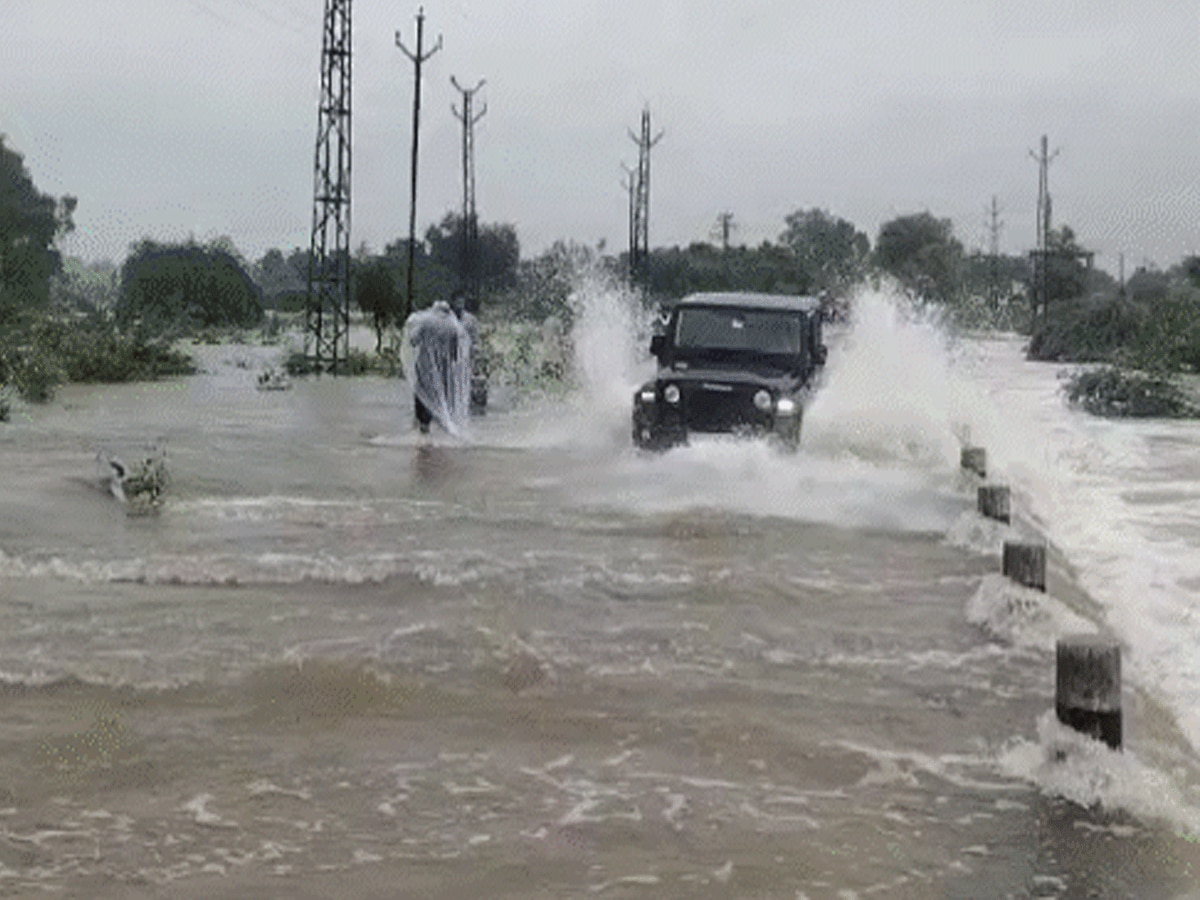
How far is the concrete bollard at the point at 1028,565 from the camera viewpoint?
10078 millimetres

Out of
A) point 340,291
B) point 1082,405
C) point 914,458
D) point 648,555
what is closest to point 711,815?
point 648,555

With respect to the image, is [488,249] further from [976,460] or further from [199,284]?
[976,460]

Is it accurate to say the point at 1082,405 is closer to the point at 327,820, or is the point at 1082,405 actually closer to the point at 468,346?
the point at 468,346

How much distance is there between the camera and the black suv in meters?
16.9

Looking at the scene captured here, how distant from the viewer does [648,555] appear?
12.6 metres

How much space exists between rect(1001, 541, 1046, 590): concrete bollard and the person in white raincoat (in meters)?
11.9

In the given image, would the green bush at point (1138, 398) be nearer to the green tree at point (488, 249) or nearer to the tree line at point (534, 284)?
the tree line at point (534, 284)

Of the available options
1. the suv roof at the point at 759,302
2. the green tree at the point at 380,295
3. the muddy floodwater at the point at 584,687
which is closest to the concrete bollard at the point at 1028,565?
the muddy floodwater at the point at 584,687

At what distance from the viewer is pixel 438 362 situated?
21.1 m

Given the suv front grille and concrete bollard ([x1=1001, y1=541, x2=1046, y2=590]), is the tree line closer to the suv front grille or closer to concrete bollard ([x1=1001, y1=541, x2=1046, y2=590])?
the suv front grille

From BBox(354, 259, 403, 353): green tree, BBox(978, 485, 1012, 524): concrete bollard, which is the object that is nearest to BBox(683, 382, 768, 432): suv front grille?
BBox(978, 485, 1012, 524): concrete bollard

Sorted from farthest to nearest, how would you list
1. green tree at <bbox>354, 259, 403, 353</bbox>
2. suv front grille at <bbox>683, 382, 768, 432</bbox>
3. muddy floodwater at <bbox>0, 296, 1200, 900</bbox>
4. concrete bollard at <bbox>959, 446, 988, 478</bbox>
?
green tree at <bbox>354, 259, 403, 353</bbox> < concrete bollard at <bbox>959, 446, 988, 478</bbox> < suv front grille at <bbox>683, 382, 768, 432</bbox> < muddy floodwater at <bbox>0, 296, 1200, 900</bbox>

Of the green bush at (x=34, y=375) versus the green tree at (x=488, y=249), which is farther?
the green tree at (x=488, y=249)

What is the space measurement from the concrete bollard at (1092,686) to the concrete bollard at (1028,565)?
3.16 m
